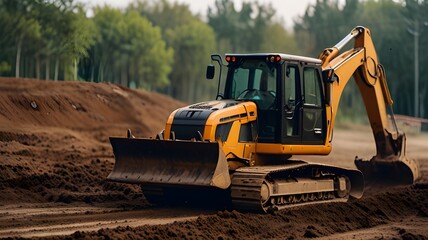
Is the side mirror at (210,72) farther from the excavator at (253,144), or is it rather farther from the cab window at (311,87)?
the cab window at (311,87)

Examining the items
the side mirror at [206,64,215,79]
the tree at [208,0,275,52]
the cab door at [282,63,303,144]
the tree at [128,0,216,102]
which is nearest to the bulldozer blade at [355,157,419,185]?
the cab door at [282,63,303,144]

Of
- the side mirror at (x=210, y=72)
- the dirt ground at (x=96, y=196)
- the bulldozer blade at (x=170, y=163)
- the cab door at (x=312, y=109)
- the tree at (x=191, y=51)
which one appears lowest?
the dirt ground at (x=96, y=196)

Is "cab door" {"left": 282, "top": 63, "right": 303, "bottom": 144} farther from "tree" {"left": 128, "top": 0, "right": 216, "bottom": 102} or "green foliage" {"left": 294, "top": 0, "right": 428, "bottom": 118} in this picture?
"tree" {"left": 128, "top": 0, "right": 216, "bottom": 102}

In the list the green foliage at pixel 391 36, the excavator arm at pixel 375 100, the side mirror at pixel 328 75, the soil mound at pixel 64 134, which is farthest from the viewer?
the green foliage at pixel 391 36

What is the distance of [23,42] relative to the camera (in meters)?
44.8

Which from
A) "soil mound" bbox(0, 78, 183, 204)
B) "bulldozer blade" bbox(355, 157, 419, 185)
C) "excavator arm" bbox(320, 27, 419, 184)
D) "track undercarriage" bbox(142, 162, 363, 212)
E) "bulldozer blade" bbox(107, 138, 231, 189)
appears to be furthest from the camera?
"bulldozer blade" bbox(355, 157, 419, 185)

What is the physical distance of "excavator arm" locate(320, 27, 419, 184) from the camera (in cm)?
1894

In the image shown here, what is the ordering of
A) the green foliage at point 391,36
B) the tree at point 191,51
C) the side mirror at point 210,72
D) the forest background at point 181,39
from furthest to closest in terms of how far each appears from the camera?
the tree at point 191,51 < the green foliage at point 391,36 < the forest background at point 181,39 < the side mirror at point 210,72

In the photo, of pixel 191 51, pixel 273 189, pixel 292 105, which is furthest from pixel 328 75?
pixel 191 51

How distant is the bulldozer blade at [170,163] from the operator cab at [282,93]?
1718mm

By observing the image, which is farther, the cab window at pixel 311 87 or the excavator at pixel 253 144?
the cab window at pixel 311 87

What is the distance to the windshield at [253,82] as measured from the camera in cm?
1648

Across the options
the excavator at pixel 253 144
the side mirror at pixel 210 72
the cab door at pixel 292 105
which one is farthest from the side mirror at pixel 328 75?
the side mirror at pixel 210 72

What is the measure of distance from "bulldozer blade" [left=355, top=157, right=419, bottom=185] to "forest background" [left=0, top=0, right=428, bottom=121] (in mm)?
3441
